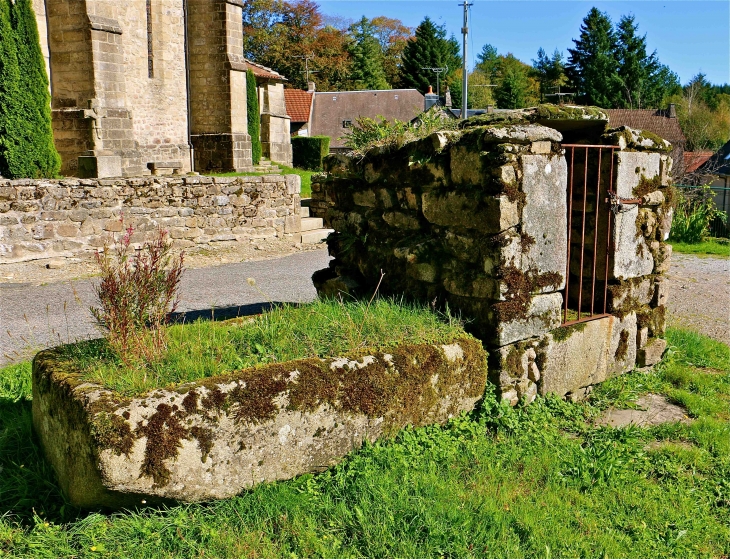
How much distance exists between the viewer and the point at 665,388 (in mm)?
4770

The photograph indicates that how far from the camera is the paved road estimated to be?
A: 6383 millimetres

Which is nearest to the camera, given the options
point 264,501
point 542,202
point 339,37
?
point 264,501

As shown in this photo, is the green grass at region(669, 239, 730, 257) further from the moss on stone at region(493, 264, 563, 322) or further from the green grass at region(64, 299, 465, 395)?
the green grass at region(64, 299, 465, 395)

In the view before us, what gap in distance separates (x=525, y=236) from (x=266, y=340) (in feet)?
5.51

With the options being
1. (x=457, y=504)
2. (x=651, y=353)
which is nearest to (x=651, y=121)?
(x=651, y=353)

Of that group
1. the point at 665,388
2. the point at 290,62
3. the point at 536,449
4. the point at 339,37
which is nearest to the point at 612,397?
the point at 665,388

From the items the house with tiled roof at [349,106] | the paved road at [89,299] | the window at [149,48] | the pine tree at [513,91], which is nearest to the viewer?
the paved road at [89,299]

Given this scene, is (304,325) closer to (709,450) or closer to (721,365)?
(709,450)

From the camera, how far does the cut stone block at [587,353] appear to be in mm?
4215

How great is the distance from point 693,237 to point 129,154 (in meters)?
13.8

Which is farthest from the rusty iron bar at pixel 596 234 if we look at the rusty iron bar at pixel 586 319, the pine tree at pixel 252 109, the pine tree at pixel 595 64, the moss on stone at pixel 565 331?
→ the pine tree at pixel 595 64

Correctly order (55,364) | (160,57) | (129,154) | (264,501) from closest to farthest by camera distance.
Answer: (264,501)
(55,364)
(129,154)
(160,57)

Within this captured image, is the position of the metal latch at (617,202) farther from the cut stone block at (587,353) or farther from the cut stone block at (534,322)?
the cut stone block at (534,322)

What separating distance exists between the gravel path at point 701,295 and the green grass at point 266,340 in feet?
11.0
